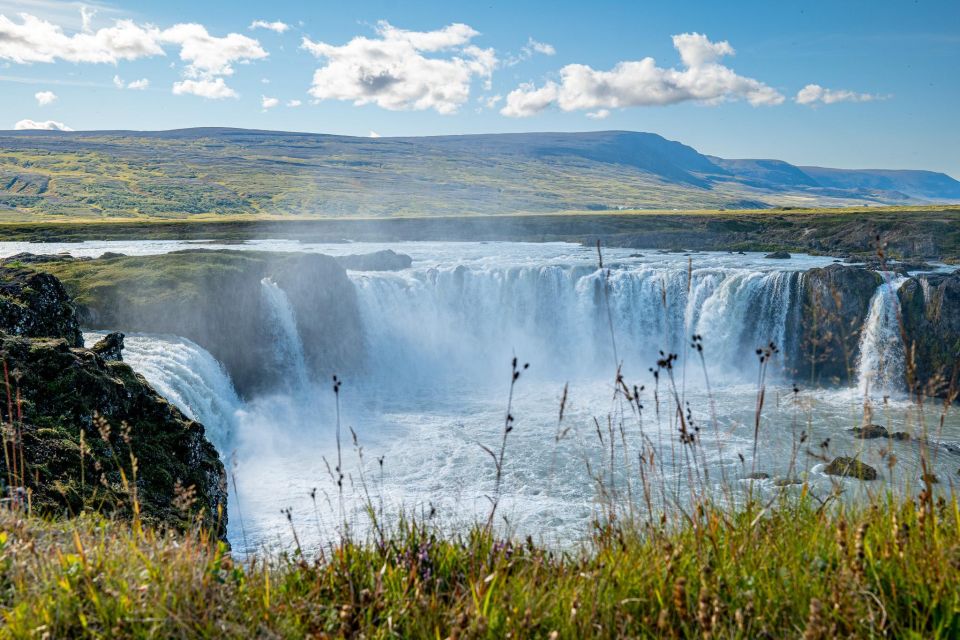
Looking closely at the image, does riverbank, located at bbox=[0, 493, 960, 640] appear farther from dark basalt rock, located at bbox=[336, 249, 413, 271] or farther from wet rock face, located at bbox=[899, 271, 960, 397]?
dark basalt rock, located at bbox=[336, 249, 413, 271]

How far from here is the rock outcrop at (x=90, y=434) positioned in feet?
24.7

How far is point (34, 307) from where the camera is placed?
14508 mm

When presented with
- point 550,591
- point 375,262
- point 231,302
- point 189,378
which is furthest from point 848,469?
point 375,262

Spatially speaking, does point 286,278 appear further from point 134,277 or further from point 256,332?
point 134,277

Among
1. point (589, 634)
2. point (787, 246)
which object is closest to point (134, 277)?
point (589, 634)

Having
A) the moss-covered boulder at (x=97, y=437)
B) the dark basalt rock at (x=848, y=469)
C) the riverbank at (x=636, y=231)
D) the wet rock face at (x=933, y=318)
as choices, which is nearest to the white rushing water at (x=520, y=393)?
the dark basalt rock at (x=848, y=469)

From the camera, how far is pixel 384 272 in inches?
1655

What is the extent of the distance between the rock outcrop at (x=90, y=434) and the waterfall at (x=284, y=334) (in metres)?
17.3

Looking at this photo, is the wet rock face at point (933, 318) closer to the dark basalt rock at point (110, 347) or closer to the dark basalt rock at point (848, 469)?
the dark basalt rock at point (848, 469)

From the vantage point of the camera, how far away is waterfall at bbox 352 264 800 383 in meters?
36.4

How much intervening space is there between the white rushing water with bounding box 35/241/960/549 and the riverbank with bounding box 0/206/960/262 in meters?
8.08

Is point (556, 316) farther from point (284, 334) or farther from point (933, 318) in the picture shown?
point (933, 318)

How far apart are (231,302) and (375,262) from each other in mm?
15332

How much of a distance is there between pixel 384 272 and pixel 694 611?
40.2m
